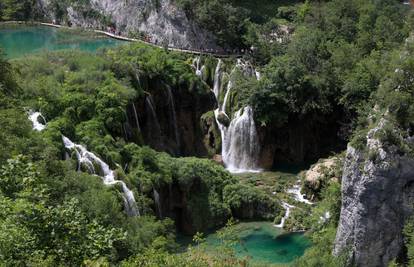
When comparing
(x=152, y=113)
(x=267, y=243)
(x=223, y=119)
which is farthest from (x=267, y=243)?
(x=223, y=119)

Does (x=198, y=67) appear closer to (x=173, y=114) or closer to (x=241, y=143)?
(x=173, y=114)

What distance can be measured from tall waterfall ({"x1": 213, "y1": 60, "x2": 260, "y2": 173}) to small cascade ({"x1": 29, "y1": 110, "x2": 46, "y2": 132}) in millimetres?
14912

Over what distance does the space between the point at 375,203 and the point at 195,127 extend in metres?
19.3

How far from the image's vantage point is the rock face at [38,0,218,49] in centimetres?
4784

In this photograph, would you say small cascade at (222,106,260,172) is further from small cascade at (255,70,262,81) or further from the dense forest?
small cascade at (255,70,262,81)

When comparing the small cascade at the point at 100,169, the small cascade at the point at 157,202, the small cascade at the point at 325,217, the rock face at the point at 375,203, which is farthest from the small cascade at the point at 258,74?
the rock face at the point at 375,203

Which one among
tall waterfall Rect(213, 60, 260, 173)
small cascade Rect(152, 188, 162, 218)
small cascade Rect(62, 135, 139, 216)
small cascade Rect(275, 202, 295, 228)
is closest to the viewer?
small cascade Rect(62, 135, 139, 216)

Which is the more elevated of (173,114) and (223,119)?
(173,114)

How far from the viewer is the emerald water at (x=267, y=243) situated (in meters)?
26.4

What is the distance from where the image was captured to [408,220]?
21969mm

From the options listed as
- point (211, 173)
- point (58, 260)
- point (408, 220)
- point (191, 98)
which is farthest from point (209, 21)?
point (58, 260)

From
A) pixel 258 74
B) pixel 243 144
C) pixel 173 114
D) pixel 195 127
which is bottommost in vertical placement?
pixel 243 144

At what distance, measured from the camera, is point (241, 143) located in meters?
38.4

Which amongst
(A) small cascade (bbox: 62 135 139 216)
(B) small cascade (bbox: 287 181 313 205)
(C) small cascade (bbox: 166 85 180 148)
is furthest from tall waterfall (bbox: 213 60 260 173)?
(A) small cascade (bbox: 62 135 139 216)
